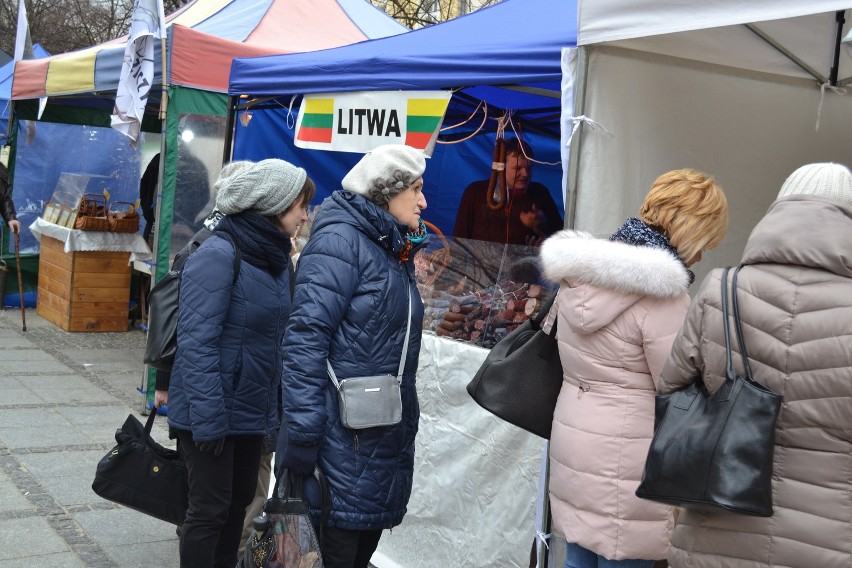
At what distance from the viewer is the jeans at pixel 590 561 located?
9.15 feet

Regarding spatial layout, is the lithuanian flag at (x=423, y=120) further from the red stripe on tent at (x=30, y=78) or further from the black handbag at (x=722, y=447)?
the red stripe on tent at (x=30, y=78)

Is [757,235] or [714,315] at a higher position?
[757,235]

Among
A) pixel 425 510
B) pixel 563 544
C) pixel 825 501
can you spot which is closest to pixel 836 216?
pixel 825 501

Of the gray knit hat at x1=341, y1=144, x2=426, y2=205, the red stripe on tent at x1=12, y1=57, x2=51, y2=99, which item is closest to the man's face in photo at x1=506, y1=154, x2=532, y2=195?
the gray knit hat at x1=341, y1=144, x2=426, y2=205

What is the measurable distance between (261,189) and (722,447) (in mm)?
2029

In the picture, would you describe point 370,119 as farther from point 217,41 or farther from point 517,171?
point 217,41

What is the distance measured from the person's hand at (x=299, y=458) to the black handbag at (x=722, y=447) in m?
1.04

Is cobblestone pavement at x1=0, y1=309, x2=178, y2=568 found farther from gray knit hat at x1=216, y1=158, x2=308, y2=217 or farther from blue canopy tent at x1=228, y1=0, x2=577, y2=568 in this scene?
gray knit hat at x1=216, y1=158, x2=308, y2=217

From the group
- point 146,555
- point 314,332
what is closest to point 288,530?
point 314,332

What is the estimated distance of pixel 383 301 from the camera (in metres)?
2.99

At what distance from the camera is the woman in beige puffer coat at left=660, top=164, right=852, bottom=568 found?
206 cm

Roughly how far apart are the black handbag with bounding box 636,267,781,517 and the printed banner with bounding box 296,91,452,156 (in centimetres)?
249

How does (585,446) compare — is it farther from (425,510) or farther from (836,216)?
(425,510)

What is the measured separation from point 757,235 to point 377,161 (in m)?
1.26
